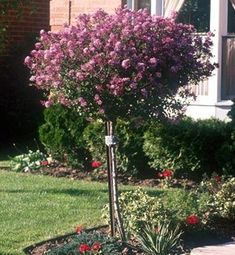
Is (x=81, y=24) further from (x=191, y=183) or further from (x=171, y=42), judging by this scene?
(x=191, y=183)

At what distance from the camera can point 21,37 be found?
736 inches

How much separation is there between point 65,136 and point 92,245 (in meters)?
5.80

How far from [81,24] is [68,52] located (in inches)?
16.2

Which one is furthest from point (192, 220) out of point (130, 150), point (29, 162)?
point (29, 162)

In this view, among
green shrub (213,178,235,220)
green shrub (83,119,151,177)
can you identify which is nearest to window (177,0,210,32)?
green shrub (83,119,151,177)

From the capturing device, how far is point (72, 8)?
15.3m

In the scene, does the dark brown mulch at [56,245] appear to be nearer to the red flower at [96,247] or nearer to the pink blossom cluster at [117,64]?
the red flower at [96,247]

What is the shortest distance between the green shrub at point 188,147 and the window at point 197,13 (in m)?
2.50

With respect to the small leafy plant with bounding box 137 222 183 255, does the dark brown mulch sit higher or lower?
lower

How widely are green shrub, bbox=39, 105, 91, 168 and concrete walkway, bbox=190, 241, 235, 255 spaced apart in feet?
17.2

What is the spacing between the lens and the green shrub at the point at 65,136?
13805mm

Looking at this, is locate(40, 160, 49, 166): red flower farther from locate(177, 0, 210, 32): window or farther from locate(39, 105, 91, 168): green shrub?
locate(177, 0, 210, 32): window

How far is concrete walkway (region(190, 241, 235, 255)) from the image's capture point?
27.3 ft

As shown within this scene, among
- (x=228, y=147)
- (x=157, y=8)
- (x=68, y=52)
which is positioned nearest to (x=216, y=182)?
(x=228, y=147)
